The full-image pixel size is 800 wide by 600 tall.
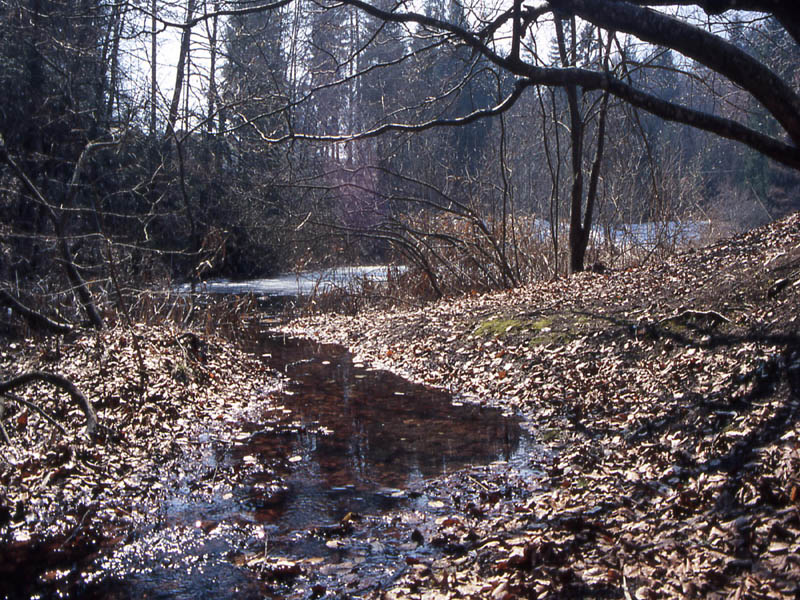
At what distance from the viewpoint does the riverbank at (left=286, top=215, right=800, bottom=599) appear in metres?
3.69

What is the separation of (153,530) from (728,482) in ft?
11.8

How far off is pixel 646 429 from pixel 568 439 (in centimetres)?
72

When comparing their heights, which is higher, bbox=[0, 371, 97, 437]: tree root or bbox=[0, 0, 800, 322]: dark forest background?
bbox=[0, 0, 800, 322]: dark forest background

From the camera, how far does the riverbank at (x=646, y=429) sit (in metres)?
3.69

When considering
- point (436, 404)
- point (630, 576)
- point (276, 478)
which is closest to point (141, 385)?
point (276, 478)

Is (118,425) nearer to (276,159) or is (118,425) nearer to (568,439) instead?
(568,439)

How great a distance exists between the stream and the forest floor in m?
0.11

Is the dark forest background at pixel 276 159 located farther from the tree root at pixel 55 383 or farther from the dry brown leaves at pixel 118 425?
the tree root at pixel 55 383

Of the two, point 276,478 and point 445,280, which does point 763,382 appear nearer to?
point 276,478

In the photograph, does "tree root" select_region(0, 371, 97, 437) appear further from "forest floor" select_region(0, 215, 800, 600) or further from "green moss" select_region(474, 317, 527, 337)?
"green moss" select_region(474, 317, 527, 337)

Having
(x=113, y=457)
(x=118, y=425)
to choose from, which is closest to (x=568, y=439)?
(x=113, y=457)

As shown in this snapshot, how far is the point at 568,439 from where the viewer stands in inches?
249

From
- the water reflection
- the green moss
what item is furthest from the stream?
the green moss

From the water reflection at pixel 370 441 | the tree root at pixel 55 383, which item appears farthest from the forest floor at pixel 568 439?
the water reflection at pixel 370 441
